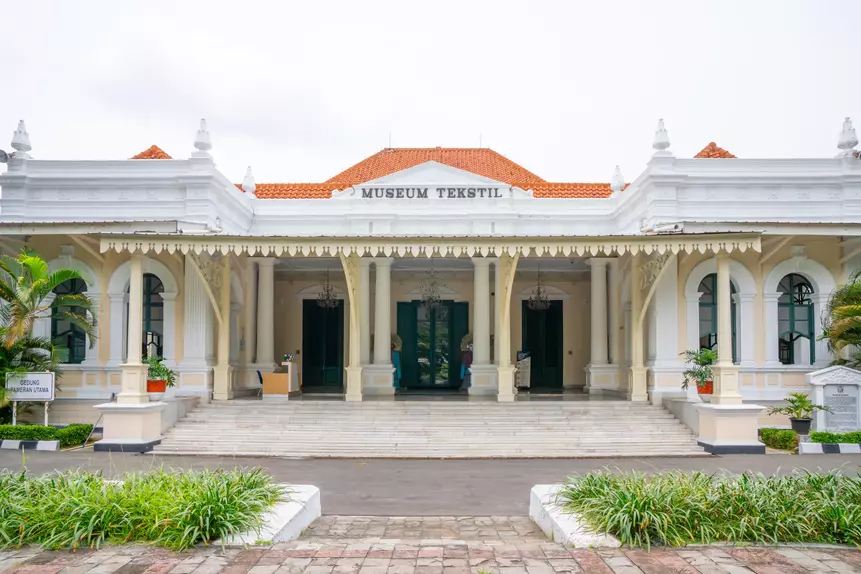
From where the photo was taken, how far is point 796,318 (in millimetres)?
14273

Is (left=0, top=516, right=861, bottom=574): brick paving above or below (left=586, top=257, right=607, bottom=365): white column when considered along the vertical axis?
below

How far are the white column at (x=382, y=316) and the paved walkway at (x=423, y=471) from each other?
5.79m

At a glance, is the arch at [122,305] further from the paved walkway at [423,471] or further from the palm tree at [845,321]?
the palm tree at [845,321]

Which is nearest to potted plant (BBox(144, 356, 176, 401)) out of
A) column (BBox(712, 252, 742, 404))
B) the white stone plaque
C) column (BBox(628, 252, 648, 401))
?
column (BBox(628, 252, 648, 401))

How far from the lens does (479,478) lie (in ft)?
31.6

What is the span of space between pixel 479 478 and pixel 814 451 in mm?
5772

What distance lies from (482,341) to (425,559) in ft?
37.1

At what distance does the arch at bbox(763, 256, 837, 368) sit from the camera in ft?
46.2

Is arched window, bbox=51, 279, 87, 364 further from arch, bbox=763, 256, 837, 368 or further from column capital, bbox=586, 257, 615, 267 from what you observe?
arch, bbox=763, 256, 837, 368

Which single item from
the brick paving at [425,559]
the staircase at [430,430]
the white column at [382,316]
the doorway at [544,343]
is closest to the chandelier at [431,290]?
the white column at [382,316]

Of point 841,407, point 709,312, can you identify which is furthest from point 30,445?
point 841,407

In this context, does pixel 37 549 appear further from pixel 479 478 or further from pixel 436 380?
pixel 436 380

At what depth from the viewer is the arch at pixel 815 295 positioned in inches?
554

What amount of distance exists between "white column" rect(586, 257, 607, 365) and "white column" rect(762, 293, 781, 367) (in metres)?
3.93
